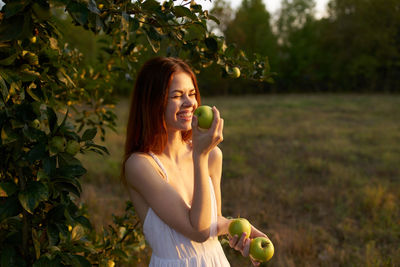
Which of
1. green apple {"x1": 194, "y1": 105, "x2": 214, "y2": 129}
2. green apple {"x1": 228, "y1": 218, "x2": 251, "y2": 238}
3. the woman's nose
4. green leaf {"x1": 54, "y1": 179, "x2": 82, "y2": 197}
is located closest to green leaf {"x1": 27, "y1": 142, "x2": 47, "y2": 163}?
green leaf {"x1": 54, "y1": 179, "x2": 82, "y2": 197}

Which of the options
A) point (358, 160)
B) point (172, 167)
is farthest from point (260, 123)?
point (172, 167)

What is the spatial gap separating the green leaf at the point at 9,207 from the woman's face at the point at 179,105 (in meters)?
0.79

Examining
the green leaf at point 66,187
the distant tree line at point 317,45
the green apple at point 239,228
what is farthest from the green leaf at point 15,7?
the distant tree line at point 317,45

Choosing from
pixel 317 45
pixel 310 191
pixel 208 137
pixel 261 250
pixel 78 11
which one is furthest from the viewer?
pixel 317 45

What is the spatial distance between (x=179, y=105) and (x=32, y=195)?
2.69 ft

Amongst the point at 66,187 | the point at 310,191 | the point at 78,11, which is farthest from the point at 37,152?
the point at 310,191

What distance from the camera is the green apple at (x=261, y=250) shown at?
1544mm

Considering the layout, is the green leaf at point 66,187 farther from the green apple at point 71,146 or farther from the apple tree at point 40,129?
the green apple at point 71,146

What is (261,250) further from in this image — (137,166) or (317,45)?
(317,45)

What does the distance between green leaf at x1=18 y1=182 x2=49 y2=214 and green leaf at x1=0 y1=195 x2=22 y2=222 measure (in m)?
0.05

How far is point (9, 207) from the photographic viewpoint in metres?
0.99

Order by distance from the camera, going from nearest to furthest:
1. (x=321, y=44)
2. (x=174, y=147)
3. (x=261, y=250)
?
(x=261, y=250), (x=174, y=147), (x=321, y=44)

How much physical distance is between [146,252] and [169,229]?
1.74 m

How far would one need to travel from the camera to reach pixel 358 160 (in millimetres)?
6660
